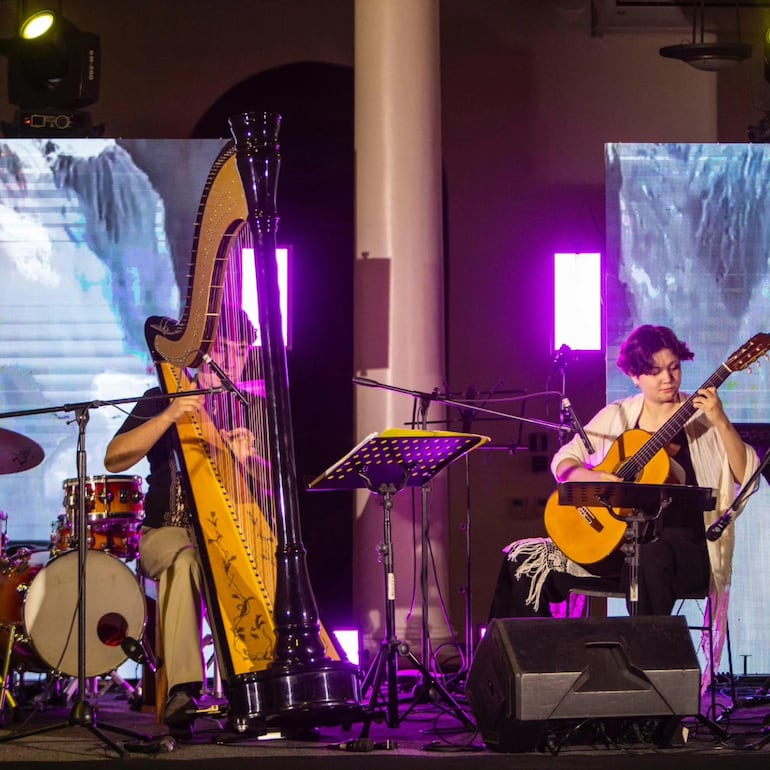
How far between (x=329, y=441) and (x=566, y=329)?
4.62 feet

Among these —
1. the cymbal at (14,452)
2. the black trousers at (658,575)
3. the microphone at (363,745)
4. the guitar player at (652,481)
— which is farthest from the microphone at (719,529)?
the cymbal at (14,452)

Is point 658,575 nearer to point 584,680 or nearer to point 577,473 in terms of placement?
point 577,473

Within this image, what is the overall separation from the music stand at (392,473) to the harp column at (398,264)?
133 centimetres

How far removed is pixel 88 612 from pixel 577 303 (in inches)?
107

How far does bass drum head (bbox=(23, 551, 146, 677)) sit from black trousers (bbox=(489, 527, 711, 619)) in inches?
57.5

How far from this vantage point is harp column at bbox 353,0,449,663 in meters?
5.77

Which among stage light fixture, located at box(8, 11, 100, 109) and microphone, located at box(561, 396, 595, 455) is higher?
stage light fixture, located at box(8, 11, 100, 109)

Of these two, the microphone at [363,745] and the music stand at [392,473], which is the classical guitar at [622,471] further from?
the microphone at [363,745]

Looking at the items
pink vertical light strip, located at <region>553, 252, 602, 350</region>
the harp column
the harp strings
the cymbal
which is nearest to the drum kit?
the cymbal

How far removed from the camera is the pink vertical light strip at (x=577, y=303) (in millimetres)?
6102

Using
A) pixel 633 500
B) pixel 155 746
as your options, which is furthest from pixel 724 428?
pixel 155 746

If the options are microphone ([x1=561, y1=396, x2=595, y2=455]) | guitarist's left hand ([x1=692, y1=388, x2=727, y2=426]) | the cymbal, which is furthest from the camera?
the cymbal

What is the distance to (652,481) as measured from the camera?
464cm

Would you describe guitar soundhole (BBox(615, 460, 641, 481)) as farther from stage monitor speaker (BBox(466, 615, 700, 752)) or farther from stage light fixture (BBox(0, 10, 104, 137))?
stage light fixture (BBox(0, 10, 104, 137))
